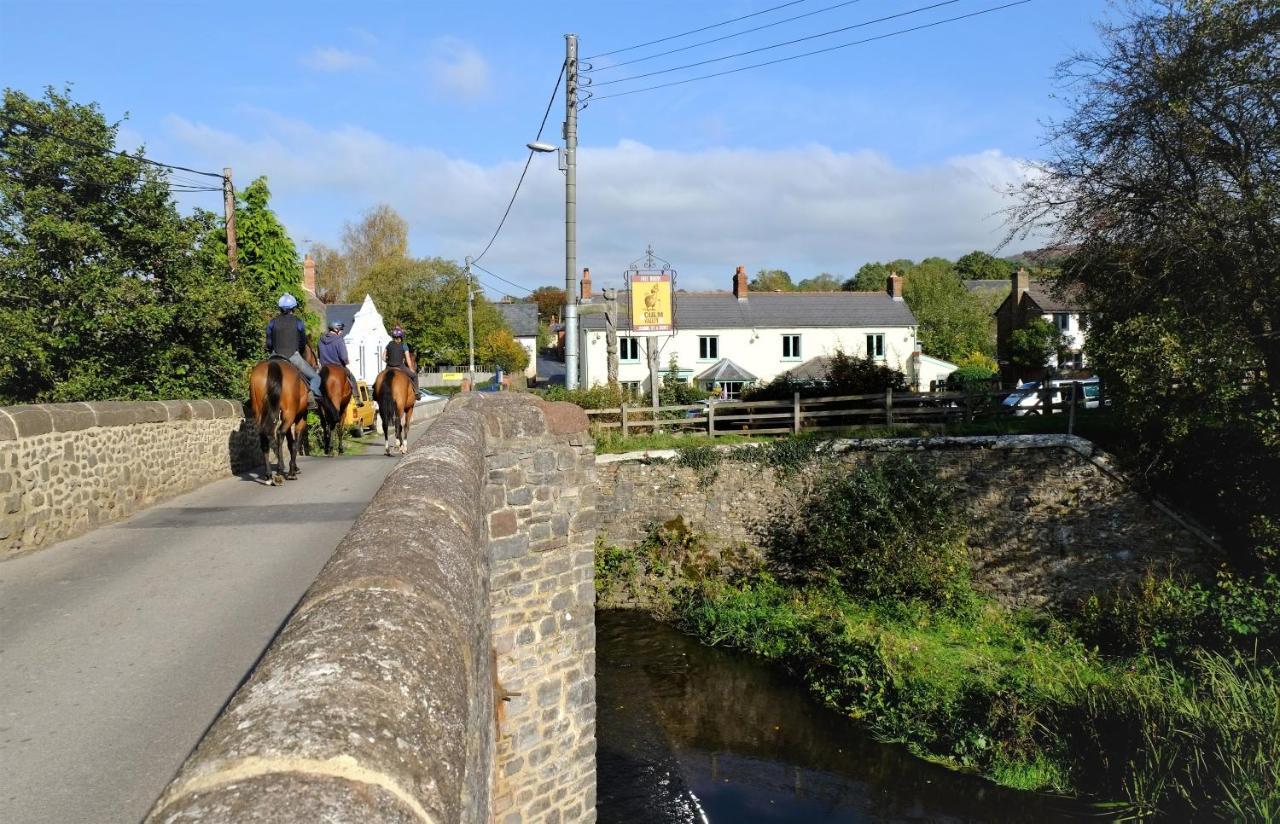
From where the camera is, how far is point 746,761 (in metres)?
14.6

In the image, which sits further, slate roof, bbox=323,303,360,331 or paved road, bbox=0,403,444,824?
slate roof, bbox=323,303,360,331

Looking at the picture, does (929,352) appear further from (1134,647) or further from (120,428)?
(120,428)

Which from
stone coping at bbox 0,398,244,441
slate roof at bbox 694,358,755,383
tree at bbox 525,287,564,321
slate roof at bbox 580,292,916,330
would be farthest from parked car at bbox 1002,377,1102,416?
tree at bbox 525,287,564,321

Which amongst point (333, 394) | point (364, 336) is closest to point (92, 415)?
point (333, 394)

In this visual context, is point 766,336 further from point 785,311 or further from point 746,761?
point 746,761

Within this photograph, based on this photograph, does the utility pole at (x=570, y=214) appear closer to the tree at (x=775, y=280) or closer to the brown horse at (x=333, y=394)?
the brown horse at (x=333, y=394)

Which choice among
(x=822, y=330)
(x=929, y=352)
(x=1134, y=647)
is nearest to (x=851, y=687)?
(x=1134, y=647)

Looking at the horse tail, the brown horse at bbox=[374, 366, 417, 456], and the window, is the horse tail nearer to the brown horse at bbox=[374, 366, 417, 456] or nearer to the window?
the brown horse at bbox=[374, 366, 417, 456]

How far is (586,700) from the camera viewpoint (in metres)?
8.69

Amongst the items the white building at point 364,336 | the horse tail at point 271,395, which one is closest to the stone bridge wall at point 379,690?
the horse tail at point 271,395

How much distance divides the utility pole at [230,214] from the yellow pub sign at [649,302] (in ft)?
36.2

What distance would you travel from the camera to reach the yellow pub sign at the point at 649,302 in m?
24.9

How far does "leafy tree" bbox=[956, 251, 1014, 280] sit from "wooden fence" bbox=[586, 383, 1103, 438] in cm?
7240

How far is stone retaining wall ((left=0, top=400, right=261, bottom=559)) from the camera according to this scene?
7.62 metres
